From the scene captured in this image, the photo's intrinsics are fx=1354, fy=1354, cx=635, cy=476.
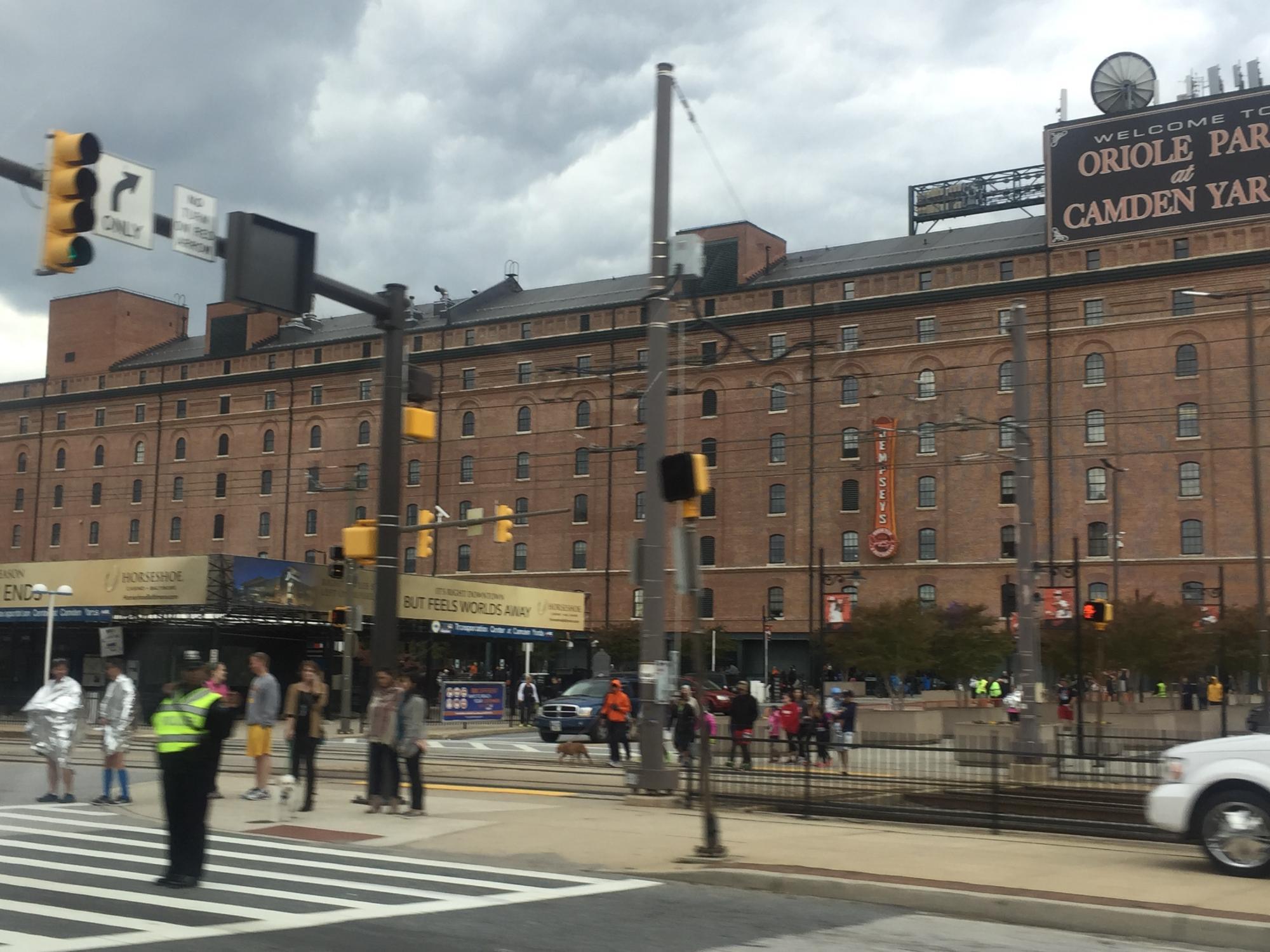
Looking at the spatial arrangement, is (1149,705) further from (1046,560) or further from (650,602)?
(650,602)

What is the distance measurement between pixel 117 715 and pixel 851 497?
56990 millimetres

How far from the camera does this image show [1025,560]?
957 inches

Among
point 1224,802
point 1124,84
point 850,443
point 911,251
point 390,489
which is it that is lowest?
point 1224,802

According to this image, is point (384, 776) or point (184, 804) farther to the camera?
point (384, 776)

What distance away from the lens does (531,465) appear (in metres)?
78.2

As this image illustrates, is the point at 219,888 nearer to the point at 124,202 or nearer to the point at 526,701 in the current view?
the point at 124,202

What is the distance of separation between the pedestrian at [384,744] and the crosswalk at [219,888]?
2.16 meters

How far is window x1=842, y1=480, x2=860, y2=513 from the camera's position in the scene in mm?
70500

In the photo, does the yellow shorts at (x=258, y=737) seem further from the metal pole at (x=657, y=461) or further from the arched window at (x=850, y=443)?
the arched window at (x=850, y=443)

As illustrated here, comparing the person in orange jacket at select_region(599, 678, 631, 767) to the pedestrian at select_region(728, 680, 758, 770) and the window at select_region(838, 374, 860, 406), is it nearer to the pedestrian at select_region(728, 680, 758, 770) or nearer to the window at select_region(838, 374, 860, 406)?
the pedestrian at select_region(728, 680, 758, 770)

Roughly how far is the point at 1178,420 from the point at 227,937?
61810 mm

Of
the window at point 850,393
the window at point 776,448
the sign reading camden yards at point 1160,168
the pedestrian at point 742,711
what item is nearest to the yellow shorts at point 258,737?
the pedestrian at point 742,711

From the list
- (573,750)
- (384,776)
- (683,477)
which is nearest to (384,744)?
(384,776)

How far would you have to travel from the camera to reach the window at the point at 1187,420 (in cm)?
6278
